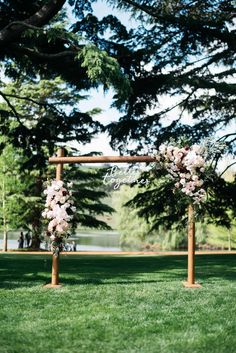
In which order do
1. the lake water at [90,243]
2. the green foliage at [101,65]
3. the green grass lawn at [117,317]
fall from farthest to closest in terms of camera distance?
1. the lake water at [90,243]
2. the green foliage at [101,65]
3. the green grass lawn at [117,317]

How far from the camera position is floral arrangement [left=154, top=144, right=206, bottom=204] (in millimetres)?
8523

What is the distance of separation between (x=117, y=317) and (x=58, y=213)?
3.36 m

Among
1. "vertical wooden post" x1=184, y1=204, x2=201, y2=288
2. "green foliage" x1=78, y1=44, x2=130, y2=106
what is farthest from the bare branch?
"vertical wooden post" x1=184, y1=204, x2=201, y2=288

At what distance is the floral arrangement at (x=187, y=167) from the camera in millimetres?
8523

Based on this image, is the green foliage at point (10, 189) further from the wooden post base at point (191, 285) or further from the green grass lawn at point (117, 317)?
the wooden post base at point (191, 285)

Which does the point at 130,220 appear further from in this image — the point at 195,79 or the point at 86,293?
the point at 86,293

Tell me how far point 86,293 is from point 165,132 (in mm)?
10239

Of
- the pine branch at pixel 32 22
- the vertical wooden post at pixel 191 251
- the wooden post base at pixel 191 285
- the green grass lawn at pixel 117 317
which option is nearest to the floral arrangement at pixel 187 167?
the vertical wooden post at pixel 191 251

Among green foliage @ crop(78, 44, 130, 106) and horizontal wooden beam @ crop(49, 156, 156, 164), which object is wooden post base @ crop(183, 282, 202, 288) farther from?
green foliage @ crop(78, 44, 130, 106)

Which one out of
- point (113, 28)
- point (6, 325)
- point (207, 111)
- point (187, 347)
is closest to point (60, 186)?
point (6, 325)

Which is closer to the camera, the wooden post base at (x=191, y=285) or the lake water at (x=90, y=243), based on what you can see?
the wooden post base at (x=191, y=285)

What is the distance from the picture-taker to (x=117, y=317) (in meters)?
5.90

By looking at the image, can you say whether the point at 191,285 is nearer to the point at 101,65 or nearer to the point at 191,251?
the point at 191,251

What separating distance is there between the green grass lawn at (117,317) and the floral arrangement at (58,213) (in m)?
0.86
